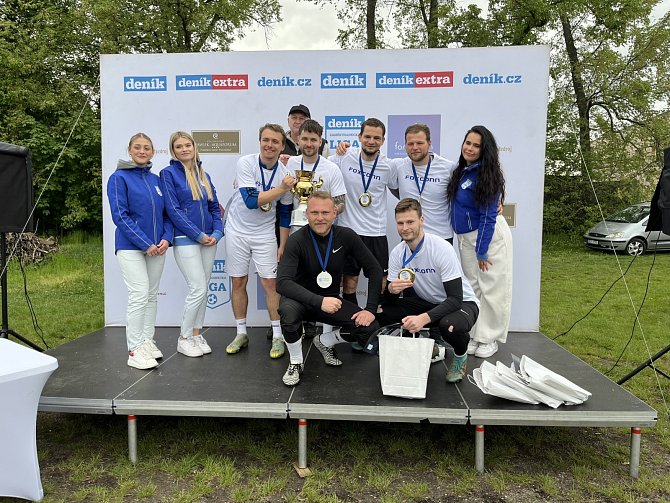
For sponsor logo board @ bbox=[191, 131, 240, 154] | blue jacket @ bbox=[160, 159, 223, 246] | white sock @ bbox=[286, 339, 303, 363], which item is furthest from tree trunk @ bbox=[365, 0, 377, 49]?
white sock @ bbox=[286, 339, 303, 363]

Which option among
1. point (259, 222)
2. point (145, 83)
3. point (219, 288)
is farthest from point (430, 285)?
point (145, 83)

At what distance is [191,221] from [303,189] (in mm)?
801

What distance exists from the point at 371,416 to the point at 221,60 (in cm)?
350

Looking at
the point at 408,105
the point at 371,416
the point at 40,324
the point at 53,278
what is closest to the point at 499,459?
the point at 371,416

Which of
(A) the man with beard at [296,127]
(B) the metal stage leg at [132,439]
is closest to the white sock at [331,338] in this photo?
(B) the metal stage leg at [132,439]

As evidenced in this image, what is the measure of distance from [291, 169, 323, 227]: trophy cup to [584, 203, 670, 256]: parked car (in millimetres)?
9042

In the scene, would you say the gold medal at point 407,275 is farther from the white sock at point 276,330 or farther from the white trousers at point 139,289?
the white trousers at point 139,289

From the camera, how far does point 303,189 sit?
3.38 m

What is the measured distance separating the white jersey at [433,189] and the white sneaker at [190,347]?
6.15ft

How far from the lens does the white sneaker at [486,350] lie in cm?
373

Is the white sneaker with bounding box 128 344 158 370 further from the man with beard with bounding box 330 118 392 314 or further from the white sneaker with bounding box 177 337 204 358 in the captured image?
the man with beard with bounding box 330 118 392 314

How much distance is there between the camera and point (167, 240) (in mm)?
3395

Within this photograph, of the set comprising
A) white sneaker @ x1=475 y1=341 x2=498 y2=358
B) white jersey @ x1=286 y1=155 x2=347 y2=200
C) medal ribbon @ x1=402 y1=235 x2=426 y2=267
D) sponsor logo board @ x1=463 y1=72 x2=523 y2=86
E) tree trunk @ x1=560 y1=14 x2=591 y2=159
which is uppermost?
tree trunk @ x1=560 y1=14 x2=591 y2=159

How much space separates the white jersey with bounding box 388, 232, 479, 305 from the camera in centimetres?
300
